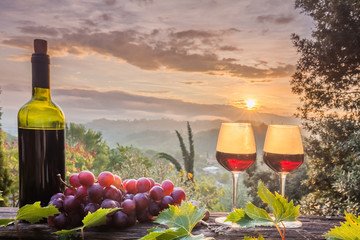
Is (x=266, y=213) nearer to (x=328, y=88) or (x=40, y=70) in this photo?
(x=40, y=70)

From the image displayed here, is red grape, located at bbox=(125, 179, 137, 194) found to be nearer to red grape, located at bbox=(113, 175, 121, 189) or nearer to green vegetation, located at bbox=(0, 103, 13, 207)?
red grape, located at bbox=(113, 175, 121, 189)

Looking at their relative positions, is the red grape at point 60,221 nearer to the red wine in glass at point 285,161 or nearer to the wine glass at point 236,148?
the wine glass at point 236,148

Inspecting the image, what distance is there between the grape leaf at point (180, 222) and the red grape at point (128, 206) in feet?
1.08

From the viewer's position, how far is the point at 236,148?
1.08 meters

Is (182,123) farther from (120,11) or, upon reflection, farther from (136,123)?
(120,11)

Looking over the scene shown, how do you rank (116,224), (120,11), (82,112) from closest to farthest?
(116,224)
(120,11)
(82,112)

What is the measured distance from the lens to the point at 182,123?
504cm

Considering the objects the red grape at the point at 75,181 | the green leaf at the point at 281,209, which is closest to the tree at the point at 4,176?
the red grape at the point at 75,181

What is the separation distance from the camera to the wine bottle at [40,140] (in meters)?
0.90

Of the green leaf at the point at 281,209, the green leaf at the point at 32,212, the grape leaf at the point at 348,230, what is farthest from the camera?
the green leaf at the point at 32,212

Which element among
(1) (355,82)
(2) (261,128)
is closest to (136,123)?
(2) (261,128)

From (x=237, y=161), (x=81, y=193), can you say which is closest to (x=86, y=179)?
(x=81, y=193)

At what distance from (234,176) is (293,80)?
165 inches

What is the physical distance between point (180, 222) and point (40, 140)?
557 millimetres
